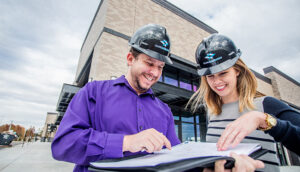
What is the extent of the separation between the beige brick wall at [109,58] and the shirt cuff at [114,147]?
671 centimetres

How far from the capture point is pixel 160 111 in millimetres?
1622

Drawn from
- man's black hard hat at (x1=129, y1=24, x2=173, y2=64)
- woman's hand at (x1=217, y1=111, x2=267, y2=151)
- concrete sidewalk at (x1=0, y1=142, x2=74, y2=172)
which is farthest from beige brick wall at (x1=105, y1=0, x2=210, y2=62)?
woman's hand at (x1=217, y1=111, x2=267, y2=151)

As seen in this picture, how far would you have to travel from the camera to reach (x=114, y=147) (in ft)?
2.90

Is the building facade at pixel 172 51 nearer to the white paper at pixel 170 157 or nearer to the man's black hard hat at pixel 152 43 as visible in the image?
the man's black hard hat at pixel 152 43

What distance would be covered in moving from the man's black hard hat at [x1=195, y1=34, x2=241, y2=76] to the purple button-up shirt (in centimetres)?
69

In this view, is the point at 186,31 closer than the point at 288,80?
Yes

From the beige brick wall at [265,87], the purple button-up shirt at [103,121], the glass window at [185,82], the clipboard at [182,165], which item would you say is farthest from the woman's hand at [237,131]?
the beige brick wall at [265,87]

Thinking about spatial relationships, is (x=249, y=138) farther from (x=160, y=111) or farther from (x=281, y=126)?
(x=160, y=111)

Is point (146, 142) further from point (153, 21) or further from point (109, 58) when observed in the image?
point (153, 21)

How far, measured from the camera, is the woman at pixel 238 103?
3.08 feet

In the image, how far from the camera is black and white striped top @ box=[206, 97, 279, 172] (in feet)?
3.91

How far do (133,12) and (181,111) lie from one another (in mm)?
7756

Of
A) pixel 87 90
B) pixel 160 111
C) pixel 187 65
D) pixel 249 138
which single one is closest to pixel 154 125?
pixel 160 111

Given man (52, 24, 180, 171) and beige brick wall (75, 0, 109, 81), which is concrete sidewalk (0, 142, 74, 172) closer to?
man (52, 24, 180, 171)
